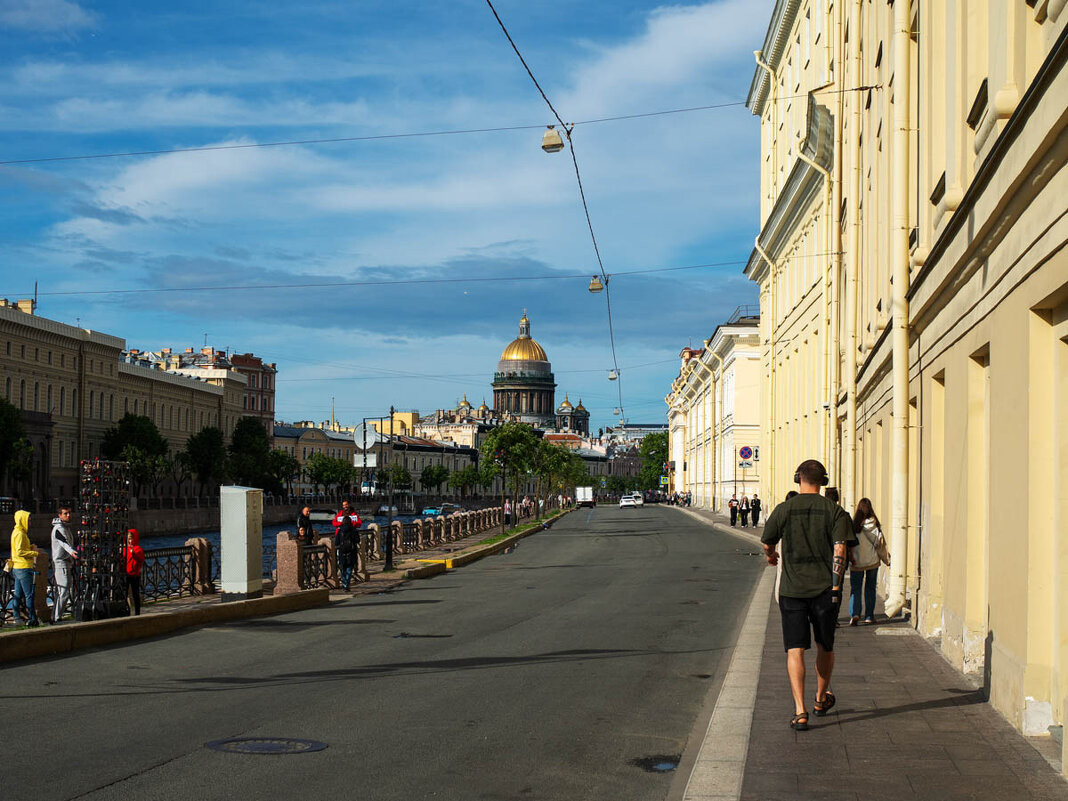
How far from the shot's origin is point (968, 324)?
11.0 metres

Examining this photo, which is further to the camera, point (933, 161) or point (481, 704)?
point (933, 161)

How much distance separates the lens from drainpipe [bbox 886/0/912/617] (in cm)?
1483

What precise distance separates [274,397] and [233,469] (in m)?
45.0

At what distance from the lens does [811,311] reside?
38062 millimetres

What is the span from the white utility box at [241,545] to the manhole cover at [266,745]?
10771mm

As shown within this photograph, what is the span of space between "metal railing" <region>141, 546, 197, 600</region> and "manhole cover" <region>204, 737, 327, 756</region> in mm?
12975

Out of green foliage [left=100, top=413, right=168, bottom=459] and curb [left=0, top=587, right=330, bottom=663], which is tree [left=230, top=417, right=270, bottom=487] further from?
curb [left=0, top=587, right=330, bottom=663]

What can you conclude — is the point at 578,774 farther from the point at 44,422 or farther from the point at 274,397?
the point at 274,397

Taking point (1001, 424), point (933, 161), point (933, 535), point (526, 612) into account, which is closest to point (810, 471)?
point (1001, 424)

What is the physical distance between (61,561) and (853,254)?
14.5 m

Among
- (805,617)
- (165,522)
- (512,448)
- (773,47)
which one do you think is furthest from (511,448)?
(805,617)

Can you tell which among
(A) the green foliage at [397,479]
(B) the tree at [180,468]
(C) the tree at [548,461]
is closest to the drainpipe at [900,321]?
(C) the tree at [548,461]

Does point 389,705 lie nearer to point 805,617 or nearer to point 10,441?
point 805,617

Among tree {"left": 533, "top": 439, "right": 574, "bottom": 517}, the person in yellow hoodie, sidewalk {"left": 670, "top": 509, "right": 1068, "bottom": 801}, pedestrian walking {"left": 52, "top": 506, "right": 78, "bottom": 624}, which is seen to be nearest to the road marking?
sidewalk {"left": 670, "top": 509, "right": 1068, "bottom": 801}
